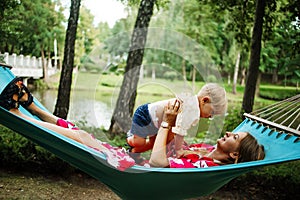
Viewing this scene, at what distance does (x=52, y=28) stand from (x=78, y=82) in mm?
4893

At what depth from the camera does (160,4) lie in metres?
4.71

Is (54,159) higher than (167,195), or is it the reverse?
(167,195)

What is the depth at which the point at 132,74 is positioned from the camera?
4.09 meters

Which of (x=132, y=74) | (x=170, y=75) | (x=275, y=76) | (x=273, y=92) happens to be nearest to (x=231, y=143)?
(x=170, y=75)

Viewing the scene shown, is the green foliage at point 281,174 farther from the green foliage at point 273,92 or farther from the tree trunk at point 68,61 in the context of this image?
the green foliage at point 273,92

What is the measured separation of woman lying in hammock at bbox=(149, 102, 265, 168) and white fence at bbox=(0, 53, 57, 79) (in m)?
3.58

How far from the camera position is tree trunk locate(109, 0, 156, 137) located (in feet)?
12.7

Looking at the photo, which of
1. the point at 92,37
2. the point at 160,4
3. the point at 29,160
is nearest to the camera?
the point at 29,160

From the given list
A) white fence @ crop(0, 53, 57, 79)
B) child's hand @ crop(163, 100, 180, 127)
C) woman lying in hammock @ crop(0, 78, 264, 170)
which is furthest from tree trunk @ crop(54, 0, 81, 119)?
child's hand @ crop(163, 100, 180, 127)

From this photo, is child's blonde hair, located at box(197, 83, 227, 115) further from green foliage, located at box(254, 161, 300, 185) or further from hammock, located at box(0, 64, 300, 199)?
green foliage, located at box(254, 161, 300, 185)

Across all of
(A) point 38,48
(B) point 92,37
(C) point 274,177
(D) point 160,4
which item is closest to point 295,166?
(C) point 274,177

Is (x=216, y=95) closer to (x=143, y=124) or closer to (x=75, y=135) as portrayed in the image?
(x=143, y=124)

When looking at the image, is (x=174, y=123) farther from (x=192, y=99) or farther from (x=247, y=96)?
(x=247, y=96)

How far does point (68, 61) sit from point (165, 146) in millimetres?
2524
